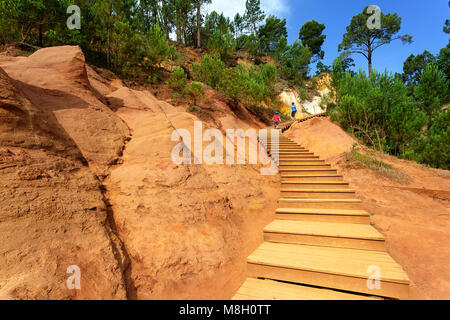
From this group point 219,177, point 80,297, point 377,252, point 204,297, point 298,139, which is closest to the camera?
point 80,297

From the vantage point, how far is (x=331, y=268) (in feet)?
7.50

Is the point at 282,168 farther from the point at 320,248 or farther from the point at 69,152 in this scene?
the point at 69,152

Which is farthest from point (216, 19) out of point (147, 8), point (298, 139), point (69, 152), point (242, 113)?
point (69, 152)

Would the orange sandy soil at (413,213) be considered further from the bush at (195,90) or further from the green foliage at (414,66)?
the green foliage at (414,66)

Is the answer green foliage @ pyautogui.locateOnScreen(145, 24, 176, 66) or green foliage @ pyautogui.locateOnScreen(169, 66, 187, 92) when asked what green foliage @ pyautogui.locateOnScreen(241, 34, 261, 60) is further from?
green foliage @ pyautogui.locateOnScreen(169, 66, 187, 92)

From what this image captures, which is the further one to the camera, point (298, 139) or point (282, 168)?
point (298, 139)

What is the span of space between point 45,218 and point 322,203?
4520 millimetres

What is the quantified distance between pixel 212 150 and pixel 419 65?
4939cm

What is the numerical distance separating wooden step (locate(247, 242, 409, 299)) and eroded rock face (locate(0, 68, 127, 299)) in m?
1.73

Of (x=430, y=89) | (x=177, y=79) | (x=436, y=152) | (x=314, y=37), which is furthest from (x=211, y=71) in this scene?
(x=314, y=37)

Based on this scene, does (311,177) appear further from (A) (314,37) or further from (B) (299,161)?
(A) (314,37)

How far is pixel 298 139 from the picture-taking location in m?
12.1

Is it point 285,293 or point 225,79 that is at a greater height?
point 225,79

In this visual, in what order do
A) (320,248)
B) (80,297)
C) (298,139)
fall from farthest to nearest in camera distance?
1. (298,139)
2. (320,248)
3. (80,297)
